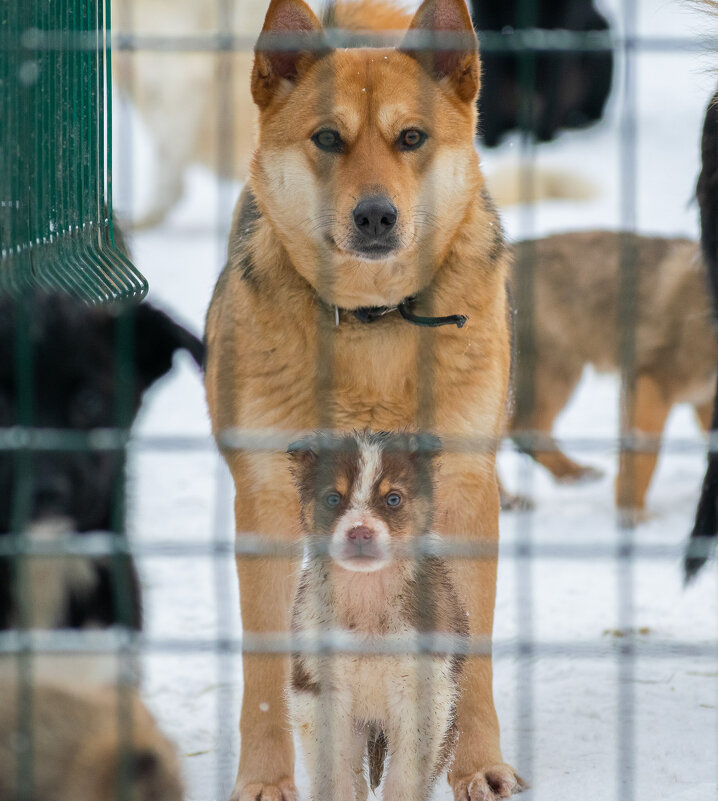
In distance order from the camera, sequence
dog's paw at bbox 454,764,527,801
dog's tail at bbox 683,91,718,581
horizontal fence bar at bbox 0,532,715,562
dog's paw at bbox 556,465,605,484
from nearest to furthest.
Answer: horizontal fence bar at bbox 0,532,715,562 < dog's paw at bbox 454,764,527,801 < dog's tail at bbox 683,91,718,581 < dog's paw at bbox 556,465,605,484

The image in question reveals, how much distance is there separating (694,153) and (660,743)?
9404 millimetres

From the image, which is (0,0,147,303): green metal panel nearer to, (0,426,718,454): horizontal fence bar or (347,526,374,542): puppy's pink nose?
(0,426,718,454): horizontal fence bar

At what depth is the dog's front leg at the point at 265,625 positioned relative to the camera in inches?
137

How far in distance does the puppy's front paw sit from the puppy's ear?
121 cm

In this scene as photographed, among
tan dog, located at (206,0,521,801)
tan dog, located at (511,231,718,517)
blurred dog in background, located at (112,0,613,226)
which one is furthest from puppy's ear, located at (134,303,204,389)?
blurred dog in background, located at (112,0,613,226)

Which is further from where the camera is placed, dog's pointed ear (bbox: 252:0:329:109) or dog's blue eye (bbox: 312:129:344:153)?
dog's blue eye (bbox: 312:129:344:153)

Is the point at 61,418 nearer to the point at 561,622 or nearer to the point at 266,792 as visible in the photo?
the point at 266,792

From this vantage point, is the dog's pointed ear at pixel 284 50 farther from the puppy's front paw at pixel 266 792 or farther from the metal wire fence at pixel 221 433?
the puppy's front paw at pixel 266 792

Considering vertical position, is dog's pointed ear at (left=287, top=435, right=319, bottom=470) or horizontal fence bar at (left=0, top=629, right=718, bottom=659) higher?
dog's pointed ear at (left=287, top=435, right=319, bottom=470)

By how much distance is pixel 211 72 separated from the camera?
12.9 metres

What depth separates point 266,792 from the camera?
3.42m

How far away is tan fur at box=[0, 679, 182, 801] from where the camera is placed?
248cm

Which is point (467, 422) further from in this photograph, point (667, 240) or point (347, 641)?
point (667, 240)

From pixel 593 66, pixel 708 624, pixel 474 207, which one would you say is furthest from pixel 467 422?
pixel 593 66
